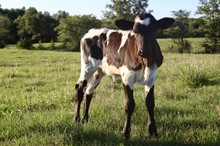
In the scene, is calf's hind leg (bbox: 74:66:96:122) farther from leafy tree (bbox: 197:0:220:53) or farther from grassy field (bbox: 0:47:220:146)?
leafy tree (bbox: 197:0:220:53)

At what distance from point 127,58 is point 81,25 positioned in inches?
2658

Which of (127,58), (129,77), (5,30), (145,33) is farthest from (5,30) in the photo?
(145,33)

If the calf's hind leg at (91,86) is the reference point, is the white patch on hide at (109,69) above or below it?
above

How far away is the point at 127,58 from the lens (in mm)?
5699

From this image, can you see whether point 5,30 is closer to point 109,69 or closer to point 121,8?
point 121,8

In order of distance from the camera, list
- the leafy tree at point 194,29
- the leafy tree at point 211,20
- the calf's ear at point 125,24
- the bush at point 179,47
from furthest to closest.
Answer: the leafy tree at point 194,29
the leafy tree at point 211,20
the bush at point 179,47
the calf's ear at point 125,24

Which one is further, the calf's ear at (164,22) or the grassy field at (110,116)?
the calf's ear at (164,22)

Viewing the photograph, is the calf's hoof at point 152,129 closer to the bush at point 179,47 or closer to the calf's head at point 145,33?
the calf's head at point 145,33

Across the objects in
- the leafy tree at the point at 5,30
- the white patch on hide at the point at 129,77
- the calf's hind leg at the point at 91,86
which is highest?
the leafy tree at the point at 5,30

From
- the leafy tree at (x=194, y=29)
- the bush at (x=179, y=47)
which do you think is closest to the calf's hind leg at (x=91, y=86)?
the bush at (x=179, y=47)

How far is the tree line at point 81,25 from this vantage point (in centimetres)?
6406

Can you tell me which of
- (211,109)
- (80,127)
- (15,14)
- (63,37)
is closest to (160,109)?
(211,109)

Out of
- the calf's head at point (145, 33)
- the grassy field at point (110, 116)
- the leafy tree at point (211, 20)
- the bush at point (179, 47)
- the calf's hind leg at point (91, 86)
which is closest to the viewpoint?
the calf's head at point (145, 33)

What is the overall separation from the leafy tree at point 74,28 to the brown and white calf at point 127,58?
5661 cm
